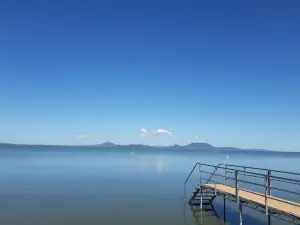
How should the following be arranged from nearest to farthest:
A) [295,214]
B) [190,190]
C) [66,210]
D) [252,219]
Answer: [295,214]
[252,219]
[66,210]
[190,190]

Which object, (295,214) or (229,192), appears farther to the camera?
(229,192)

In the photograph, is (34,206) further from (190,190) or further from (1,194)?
(190,190)

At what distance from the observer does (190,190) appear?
99.5ft

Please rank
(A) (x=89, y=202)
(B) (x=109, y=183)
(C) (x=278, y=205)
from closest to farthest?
(C) (x=278, y=205), (A) (x=89, y=202), (B) (x=109, y=183)

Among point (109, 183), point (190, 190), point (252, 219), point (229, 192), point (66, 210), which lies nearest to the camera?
point (229, 192)

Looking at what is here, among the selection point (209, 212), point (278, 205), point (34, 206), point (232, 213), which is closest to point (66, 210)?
point (34, 206)

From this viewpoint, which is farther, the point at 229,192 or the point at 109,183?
the point at 109,183

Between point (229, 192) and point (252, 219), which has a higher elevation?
point (229, 192)

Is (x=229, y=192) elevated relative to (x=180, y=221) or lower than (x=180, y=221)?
elevated

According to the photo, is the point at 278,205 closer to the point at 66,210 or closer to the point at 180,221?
the point at 180,221

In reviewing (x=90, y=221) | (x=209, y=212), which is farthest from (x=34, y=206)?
(x=209, y=212)

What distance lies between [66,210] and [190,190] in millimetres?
12879

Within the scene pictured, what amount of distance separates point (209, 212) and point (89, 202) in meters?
8.18

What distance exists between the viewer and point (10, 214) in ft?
63.5
